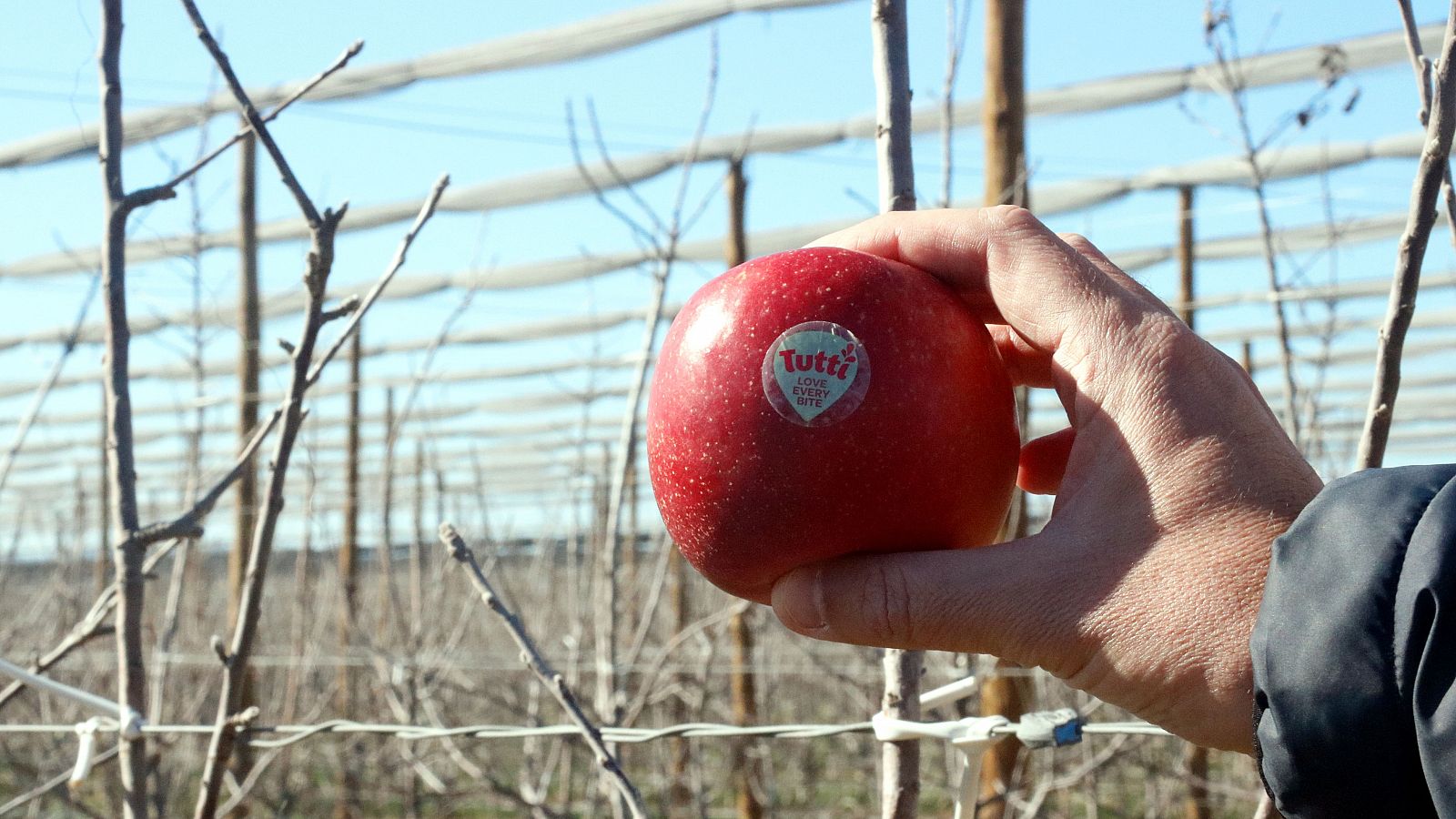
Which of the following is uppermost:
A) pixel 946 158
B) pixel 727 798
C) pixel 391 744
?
pixel 946 158

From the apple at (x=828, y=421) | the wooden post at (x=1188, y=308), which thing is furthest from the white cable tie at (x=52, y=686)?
the wooden post at (x=1188, y=308)

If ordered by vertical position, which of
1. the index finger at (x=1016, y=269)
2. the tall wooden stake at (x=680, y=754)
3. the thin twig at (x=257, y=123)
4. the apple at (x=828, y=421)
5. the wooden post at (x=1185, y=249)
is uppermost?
the wooden post at (x=1185, y=249)

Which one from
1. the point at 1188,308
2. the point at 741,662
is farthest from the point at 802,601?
the point at 1188,308

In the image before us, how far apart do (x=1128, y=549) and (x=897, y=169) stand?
0.54 meters

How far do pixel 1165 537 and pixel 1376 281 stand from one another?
30.9 ft

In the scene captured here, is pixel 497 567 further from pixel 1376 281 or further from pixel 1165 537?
pixel 1376 281

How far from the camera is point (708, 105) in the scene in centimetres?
338

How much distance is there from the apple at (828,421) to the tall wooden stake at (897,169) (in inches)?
8.6

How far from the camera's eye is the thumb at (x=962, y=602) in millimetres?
1034

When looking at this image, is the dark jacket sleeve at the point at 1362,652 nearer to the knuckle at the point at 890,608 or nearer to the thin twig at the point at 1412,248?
the knuckle at the point at 890,608

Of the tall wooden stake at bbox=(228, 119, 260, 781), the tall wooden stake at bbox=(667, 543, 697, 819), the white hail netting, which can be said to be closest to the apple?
the white hail netting

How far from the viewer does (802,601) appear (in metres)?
1.15

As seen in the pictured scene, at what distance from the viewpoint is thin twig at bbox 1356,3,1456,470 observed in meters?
1.25

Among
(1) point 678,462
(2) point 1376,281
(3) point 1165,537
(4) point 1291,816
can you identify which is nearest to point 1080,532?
(3) point 1165,537
